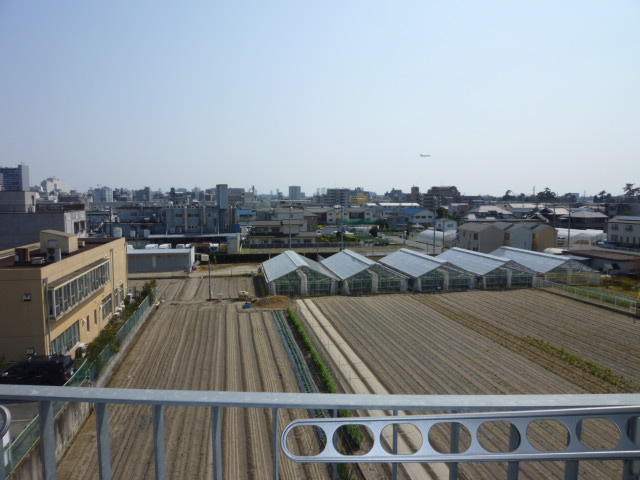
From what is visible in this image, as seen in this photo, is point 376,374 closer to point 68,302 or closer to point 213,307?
point 68,302

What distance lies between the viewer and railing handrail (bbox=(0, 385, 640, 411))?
0.95 meters

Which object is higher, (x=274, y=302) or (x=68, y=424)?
(x=68, y=424)

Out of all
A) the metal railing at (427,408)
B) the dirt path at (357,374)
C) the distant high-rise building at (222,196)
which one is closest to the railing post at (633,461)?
the metal railing at (427,408)

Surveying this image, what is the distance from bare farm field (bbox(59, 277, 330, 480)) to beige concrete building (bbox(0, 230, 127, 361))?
3.59 ft

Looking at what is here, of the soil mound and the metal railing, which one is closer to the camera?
the metal railing

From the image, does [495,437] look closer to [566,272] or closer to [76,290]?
[76,290]

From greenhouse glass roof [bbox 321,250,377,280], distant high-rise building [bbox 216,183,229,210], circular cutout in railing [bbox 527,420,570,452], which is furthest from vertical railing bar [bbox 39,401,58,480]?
distant high-rise building [bbox 216,183,229,210]

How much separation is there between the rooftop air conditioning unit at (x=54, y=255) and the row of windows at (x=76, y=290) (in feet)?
1.75

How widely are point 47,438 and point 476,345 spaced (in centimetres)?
926

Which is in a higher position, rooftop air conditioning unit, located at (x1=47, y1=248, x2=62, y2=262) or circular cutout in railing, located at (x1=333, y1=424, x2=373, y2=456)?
rooftop air conditioning unit, located at (x1=47, y1=248, x2=62, y2=262)

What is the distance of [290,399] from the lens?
0.97m

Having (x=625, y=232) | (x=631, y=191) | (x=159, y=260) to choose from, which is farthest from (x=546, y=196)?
(x=159, y=260)

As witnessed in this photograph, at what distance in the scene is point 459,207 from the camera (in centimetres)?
5012

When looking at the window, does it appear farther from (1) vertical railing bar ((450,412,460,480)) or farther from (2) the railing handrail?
(1) vertical railing bar ((450,412,460,480))
